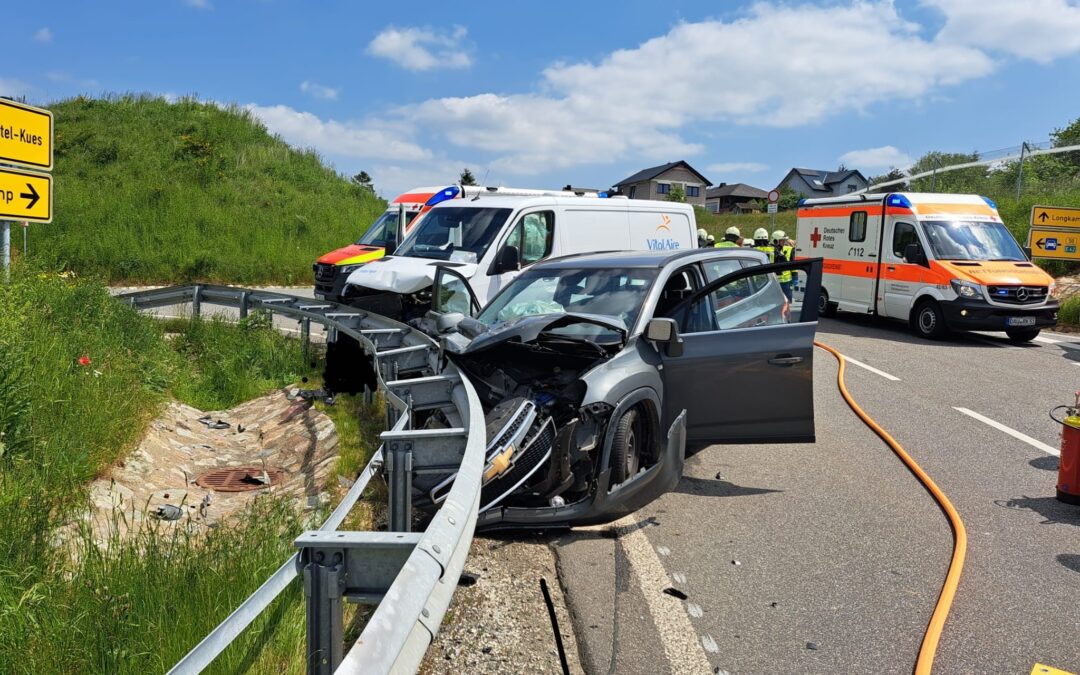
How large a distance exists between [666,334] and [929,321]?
38.6ft

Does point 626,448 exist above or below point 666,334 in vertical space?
below

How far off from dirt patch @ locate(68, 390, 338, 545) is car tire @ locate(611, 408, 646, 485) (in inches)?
86.4

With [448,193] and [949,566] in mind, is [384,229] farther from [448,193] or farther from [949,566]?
[949,566]

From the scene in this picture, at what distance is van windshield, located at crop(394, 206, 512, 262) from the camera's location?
10.9 m

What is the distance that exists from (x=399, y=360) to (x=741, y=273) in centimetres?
265

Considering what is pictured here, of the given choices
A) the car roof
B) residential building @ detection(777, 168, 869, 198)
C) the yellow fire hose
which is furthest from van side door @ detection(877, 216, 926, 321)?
residential building @ detection(777, 168, 869, 198)

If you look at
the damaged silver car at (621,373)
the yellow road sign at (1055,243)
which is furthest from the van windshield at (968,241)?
the damaged silver car at (621,373)

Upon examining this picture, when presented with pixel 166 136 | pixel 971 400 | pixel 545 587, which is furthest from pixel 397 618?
pixel 166 136

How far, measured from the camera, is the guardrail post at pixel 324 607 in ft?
8.25

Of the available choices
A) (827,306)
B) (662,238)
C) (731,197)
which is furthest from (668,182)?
(662,238)

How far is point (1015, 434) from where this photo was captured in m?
8.14

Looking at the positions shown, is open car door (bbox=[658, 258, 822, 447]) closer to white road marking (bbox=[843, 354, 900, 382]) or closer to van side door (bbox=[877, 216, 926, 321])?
white road marking (bbox=[843, 354, 900, 382])

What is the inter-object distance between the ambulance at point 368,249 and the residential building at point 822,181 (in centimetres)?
8243

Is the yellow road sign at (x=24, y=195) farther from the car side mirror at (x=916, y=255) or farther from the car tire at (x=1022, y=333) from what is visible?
the car tire at (x=1022, y=333)
